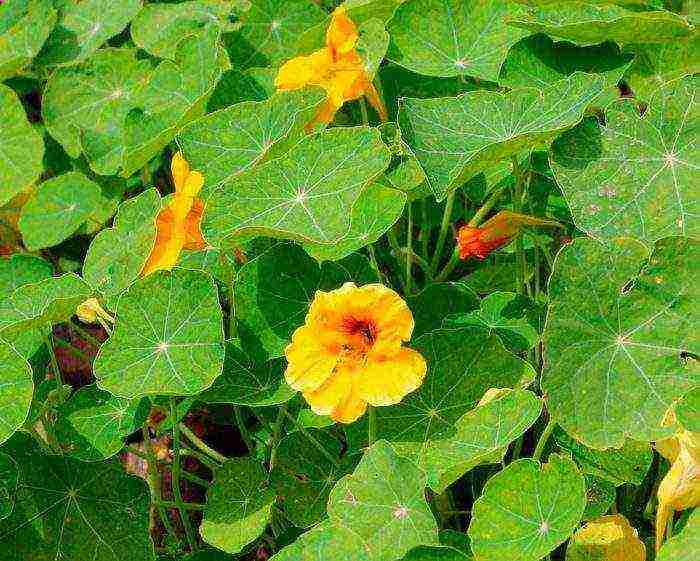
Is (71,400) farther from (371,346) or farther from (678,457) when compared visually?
(678,457)

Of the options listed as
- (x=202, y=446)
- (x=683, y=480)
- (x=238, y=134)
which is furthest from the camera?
(x=202, y=446)

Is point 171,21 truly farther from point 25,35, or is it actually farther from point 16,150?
point 16,150

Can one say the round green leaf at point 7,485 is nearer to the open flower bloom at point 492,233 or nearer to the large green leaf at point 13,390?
the large green leaf at point 13,390

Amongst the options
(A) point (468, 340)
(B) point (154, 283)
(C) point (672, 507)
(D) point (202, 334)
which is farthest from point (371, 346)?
(C) point (672, 507)

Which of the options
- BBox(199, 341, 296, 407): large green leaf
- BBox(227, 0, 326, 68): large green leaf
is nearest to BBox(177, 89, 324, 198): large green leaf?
BBox(199, 341, 296, 407): large green leaf

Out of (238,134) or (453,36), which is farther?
(453,36)

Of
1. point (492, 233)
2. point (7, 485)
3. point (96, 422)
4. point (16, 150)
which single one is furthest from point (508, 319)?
point (16, 150)
